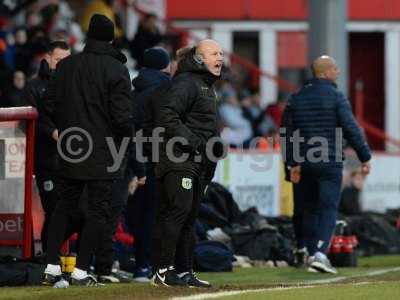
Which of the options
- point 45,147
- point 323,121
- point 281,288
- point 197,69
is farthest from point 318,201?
point 197,69

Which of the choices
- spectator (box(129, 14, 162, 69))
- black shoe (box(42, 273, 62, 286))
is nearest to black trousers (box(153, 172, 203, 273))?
black shoe (box(42, 273, 62, 286))

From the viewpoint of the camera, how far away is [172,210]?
1145cm

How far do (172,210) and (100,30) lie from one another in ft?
4.86

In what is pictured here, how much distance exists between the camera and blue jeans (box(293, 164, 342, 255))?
47.6ft

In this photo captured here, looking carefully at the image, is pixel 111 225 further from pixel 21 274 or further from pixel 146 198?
pixel 21 274

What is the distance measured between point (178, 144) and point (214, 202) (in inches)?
225

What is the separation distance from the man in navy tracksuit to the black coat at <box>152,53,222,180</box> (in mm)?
2985

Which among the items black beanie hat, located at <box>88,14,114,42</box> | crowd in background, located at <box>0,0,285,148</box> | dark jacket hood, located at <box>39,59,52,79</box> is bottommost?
dark jacket hood, located at <box>39,59,52,79</box>

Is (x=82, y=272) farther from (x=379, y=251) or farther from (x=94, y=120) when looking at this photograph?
(x=379, y=251)

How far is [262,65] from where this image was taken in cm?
3047

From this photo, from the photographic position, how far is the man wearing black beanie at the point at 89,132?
37.6ft

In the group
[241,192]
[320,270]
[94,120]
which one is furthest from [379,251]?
[94,120]

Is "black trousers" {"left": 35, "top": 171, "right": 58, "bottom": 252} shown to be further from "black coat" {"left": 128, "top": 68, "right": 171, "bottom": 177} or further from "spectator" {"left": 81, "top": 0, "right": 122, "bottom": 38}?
"spectator" {"left": 81, "top": 0, "right": 122, "bottom": 38}

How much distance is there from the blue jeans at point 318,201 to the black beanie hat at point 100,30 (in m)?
3.48
